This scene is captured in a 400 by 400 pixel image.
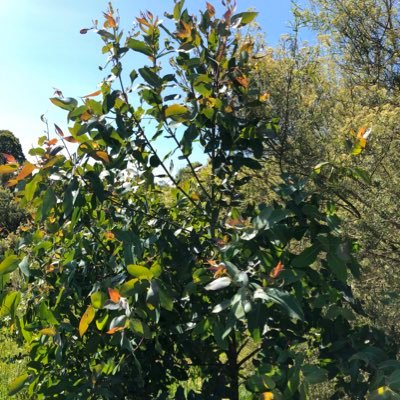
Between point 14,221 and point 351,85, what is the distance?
11.8 meters

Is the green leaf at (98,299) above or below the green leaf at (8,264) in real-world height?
below

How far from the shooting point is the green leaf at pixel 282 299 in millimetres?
1204

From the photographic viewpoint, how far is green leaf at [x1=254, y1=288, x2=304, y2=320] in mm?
1204

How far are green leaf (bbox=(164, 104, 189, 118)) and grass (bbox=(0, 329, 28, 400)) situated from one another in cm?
311

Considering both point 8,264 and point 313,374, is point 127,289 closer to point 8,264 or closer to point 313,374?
point 8,264

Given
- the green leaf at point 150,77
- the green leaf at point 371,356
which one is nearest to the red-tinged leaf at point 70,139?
the green leaf at point 150,77

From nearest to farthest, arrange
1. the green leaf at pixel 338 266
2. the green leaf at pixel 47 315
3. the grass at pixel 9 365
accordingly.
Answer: the green leaf at pixel 338 266
the green leaf at pixel 47 315
the grass at pixel 9 365

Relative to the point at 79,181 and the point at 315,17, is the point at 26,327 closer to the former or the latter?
the point at 79,181

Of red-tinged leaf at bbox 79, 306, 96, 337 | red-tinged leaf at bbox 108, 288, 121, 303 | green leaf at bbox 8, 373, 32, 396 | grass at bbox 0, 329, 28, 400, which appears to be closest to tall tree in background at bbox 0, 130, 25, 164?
grass at bbox 0, 329, 28, 400

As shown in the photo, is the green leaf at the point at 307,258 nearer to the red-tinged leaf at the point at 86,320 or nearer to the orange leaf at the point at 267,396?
the orange leaf at the point at 267,396

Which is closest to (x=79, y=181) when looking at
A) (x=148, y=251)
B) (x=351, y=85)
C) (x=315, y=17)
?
(x=148, y=251)

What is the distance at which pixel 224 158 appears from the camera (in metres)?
1.87

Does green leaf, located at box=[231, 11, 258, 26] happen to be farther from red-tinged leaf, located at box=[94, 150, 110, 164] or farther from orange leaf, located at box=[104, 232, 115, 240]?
orange leaf, located at box=[104, 232, 115, 240]

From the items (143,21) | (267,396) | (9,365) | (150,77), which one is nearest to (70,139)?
(150,77)
